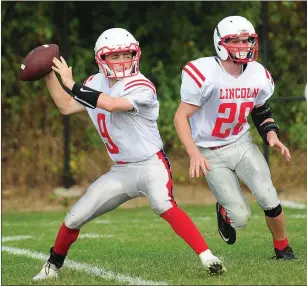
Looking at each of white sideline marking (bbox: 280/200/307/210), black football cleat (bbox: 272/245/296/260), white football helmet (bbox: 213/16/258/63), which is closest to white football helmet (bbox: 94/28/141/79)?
white football helmet (bbox: 213/16/258/63)

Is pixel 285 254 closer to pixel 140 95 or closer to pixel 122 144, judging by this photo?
pixel 122 144

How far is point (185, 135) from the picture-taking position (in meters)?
5.86

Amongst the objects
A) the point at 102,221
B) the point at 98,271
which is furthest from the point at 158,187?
the point at 102,221

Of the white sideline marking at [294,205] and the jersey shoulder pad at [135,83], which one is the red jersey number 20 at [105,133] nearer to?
the jersey shoulder pad at [135,83]

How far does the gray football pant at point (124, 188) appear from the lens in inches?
219

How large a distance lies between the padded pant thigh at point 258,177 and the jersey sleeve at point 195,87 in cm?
47

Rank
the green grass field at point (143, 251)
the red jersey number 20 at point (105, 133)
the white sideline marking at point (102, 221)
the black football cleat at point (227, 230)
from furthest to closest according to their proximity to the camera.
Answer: the white sideline marking at point (102, 221), the black football cleat at point (227, 230), the red jersey number 20 at point (105, 133), the green grass field at point (143, 251)

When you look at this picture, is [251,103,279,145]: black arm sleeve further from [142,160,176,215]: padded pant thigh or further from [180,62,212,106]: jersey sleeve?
[142,160,176,215]: padded pant thigh

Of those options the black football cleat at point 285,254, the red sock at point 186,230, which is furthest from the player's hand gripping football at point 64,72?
the black football cleat at point 285,254

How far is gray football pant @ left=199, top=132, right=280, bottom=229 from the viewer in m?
6.16

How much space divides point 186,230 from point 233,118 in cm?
95

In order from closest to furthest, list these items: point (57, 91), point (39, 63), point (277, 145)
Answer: point (39, 63) → point (57, 91) → point (277, 145)

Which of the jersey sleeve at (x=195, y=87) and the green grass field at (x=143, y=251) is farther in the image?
the jersey sleeve at (x=195, y=87)

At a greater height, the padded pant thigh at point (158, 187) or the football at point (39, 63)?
the football at point (39, 63)
